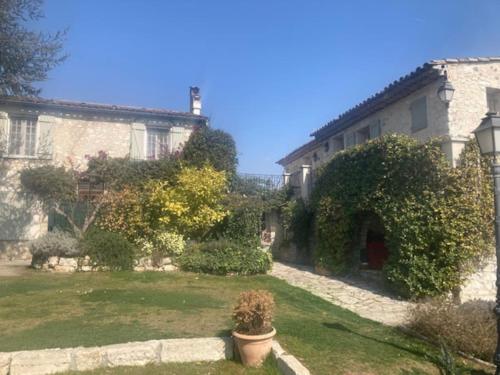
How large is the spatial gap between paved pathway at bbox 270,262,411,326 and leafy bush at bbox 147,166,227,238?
10.6 feet

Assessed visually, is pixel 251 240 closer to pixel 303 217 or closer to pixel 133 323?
pixel 303 217

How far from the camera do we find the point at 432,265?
8.95 m

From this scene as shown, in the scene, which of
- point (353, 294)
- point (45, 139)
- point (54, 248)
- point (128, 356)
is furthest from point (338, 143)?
point (128, 356)

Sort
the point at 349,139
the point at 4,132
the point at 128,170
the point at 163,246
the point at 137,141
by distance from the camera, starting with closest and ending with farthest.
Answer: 1. the point at 163,246
2. the point at 128,170
3. the point at 4,132
4. the point at 349,139
5. the point at 137,141

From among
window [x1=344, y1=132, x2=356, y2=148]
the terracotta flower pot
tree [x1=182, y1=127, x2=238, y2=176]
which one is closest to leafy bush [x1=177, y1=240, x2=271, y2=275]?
tree [x1=182, y1=127, x2=238, y2=176]

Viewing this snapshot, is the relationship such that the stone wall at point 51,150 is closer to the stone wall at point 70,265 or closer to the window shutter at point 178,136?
the window shutter at point 178,136

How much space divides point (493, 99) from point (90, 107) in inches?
608

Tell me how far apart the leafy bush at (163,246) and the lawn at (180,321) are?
2.21 metres

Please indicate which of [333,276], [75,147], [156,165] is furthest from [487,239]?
[75,147]

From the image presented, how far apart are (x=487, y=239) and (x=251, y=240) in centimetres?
731

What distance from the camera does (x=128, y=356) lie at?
185 inches

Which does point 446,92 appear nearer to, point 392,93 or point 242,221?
point 392,93

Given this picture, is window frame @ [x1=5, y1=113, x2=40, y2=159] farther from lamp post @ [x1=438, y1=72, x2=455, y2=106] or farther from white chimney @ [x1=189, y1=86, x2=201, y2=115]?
lamp post @ [x1=438, y1=72, x2=455, y2=106]

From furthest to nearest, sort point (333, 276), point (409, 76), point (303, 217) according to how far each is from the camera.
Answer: point (303, 217), point (333, 276), point (409, 76)
